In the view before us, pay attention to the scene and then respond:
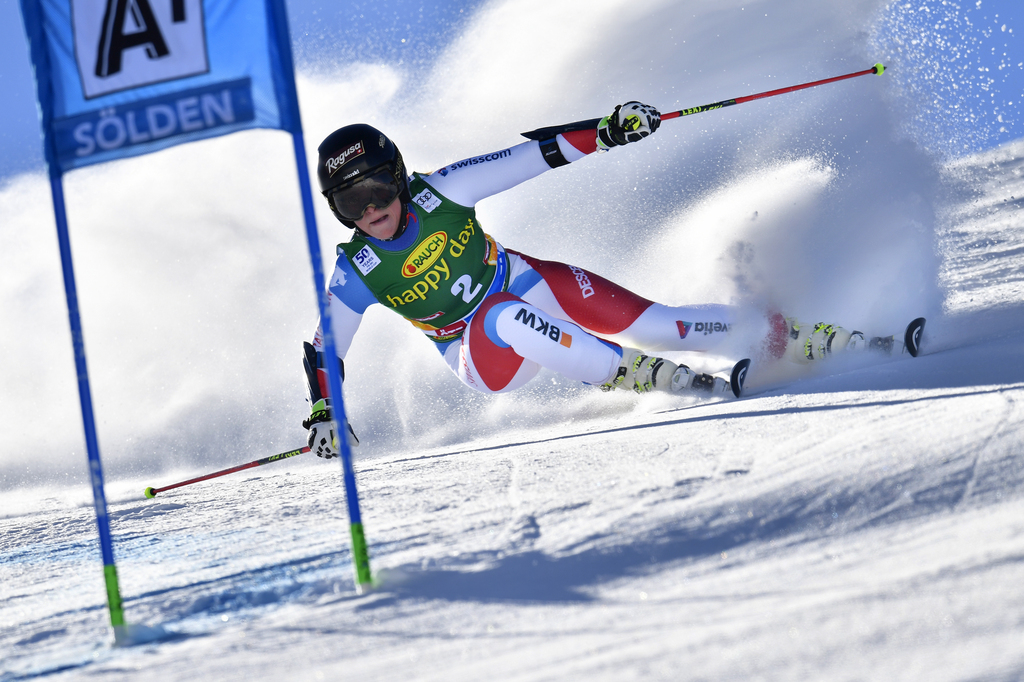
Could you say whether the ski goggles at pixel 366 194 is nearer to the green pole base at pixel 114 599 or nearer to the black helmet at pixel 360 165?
the black helmet at pixel 360 165

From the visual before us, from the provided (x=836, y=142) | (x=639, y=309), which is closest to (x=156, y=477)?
(x=639, y=309)

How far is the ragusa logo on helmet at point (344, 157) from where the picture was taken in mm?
3576

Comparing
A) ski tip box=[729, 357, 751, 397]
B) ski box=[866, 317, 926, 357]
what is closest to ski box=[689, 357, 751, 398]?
ski tip box=[729, 357, 751, 397]

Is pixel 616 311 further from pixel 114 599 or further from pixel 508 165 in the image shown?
pixel 114 599

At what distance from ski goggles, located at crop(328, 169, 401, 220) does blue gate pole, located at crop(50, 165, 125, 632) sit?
1.60m

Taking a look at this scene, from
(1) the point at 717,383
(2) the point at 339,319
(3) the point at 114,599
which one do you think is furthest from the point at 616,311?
(3) the point at 114,599

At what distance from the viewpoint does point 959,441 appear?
2.04m

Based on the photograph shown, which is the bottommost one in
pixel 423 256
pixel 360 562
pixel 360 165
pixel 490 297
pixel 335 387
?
pixel 360 562

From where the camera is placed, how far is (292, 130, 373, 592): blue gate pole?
1.91 meters

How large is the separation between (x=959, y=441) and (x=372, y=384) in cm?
497

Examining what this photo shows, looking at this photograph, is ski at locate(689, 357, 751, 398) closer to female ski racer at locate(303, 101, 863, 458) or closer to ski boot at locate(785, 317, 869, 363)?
female ski racer at locate(303, 101, 863, 458)

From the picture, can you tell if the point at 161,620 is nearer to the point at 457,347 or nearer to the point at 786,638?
the point at 786,638

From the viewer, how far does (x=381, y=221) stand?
3770mm

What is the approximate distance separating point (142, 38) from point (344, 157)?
157cm
